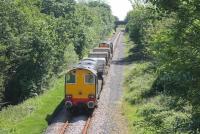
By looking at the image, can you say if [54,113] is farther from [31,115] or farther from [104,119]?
[104,119]

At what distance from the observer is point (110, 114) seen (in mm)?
26875

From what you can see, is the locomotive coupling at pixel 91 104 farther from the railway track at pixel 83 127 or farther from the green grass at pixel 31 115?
the green grass at pixel 31 115

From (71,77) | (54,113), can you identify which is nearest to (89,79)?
(71,77)

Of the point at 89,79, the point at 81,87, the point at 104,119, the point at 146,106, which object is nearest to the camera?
the point at 104,119

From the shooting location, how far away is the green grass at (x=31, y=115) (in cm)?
2216

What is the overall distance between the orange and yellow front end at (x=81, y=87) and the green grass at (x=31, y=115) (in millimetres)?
1861

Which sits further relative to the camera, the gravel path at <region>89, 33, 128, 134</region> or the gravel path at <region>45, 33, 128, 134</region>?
the gravel path at <region>89, 33, 128, 134</region>

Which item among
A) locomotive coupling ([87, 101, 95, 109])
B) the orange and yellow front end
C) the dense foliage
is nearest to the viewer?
the dense foliage

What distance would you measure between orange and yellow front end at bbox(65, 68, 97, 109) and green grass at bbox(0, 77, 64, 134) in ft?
6.11

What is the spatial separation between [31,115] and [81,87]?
3.77 metres

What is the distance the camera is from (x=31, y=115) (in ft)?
83.6

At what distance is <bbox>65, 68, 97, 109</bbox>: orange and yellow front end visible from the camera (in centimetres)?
2636

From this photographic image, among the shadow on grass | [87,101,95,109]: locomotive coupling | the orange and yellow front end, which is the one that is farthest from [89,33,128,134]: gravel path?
the shadow on grass

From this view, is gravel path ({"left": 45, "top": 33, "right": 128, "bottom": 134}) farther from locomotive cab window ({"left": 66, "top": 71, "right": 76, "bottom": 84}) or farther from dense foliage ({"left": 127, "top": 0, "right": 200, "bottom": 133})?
dense foliage ({"left": 127, "top": 0, "right": 200, "bottom": 133})
